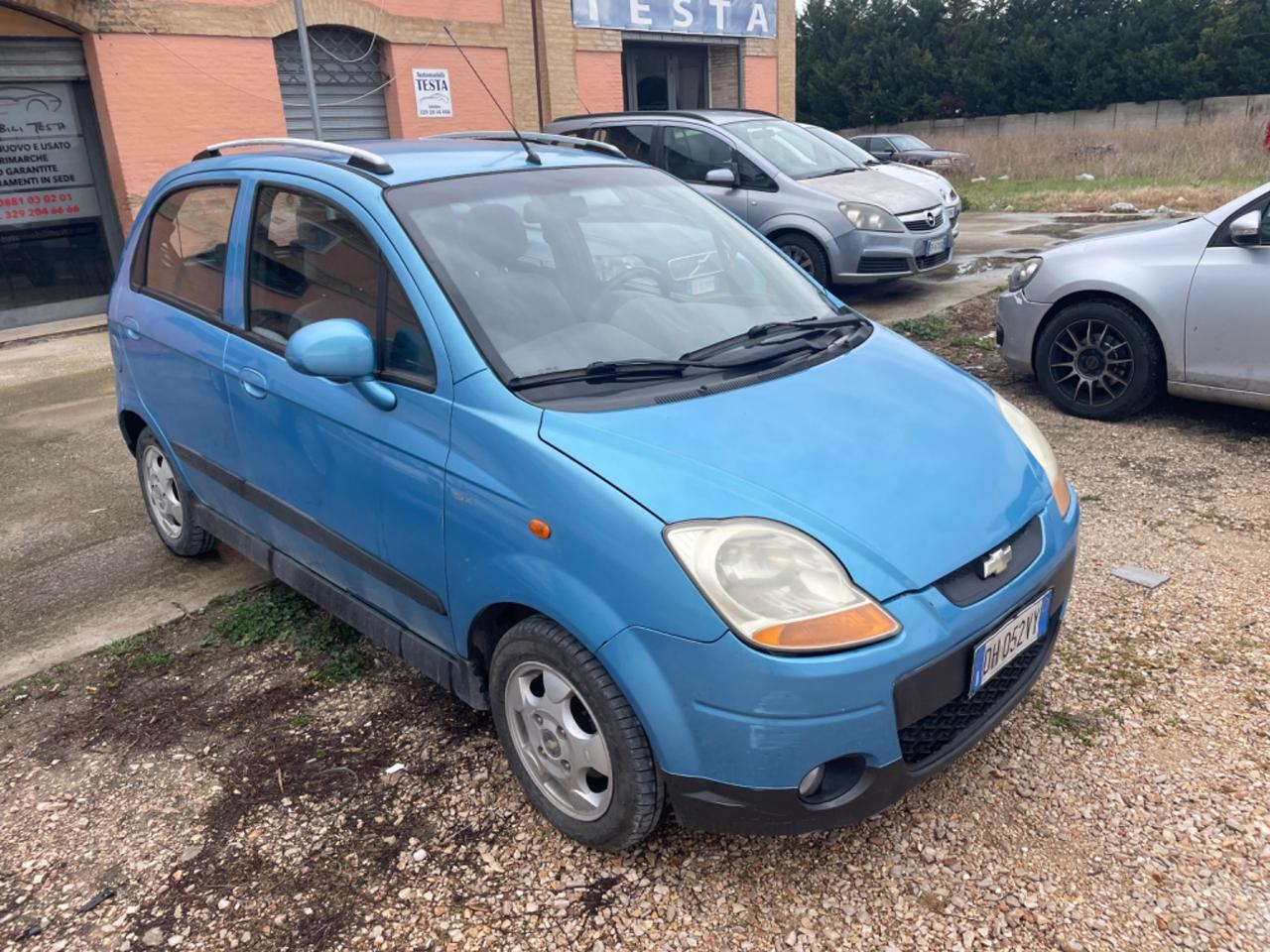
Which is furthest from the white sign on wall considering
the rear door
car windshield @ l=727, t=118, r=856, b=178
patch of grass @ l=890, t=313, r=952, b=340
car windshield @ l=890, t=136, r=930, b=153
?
car windshield @ l=890, t=136, r=930, b=153

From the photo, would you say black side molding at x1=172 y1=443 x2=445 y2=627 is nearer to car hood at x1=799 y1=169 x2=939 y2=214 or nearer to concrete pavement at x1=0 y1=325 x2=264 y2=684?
concrete pavement at x1=0 y1=325 x2=264 y2=684

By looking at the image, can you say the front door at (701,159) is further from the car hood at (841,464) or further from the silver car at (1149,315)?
the car hood at (841,464)

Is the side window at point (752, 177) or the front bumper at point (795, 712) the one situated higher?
the side window at point (752, 177)

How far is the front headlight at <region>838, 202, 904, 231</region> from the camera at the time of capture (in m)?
8.57

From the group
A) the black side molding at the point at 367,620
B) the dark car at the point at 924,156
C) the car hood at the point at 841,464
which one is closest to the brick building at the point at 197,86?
the black side molding at the point at 367,620

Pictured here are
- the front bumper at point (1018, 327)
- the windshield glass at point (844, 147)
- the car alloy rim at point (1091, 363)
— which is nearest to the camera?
the car alloy rim at point (1091, 363)

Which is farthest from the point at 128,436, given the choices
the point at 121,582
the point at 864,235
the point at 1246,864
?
the point at 864,235

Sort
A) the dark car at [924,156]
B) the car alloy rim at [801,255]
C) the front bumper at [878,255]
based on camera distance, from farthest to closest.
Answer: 1. the dark car at [924,156]
2. the car alloy rim at [801,255]
3. the front bumper at [878,255]

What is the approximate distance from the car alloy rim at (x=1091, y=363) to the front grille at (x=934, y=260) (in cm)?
323

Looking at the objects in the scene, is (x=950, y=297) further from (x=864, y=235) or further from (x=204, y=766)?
(x=204, y=766)

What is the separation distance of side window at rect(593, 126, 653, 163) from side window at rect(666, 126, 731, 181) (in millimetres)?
→ 231

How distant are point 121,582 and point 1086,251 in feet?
17.7

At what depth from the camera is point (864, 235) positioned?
855 cm

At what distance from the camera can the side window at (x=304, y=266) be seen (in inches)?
117
